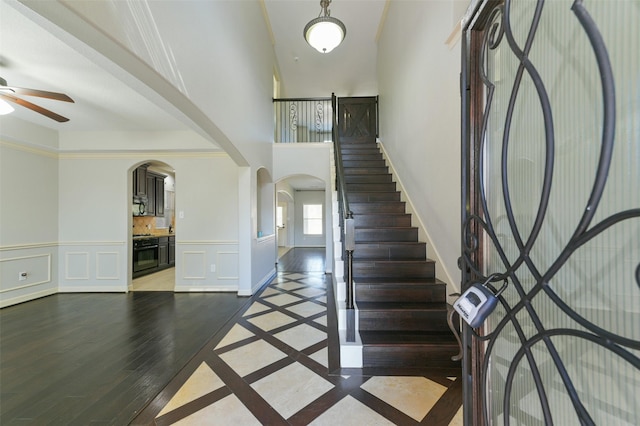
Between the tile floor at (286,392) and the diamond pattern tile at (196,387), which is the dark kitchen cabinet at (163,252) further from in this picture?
the diamond pattern tile at (196,387)

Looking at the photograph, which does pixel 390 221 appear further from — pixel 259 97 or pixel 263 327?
pixel 259 97

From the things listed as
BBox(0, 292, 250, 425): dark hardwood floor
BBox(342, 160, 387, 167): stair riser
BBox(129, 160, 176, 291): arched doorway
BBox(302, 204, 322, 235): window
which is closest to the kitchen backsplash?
BBox(129, 160, 176, 291): arched doorway

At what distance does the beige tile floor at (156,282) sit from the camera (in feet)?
15.4

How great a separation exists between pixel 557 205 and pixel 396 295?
2028mm

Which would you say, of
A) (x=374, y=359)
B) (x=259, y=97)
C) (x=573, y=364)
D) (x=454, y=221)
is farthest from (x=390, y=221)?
(x=259, y=97)

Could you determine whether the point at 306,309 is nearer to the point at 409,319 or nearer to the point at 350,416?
the point at 409,319

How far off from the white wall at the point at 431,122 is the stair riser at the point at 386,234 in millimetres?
222

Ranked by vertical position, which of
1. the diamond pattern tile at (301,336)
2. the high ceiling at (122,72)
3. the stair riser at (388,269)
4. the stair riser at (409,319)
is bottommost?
the diamond pattern tile at (301,336)

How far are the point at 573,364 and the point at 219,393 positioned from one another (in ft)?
6.64

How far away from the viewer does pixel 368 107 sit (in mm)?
6410

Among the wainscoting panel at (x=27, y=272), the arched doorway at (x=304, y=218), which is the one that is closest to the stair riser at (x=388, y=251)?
the wainscoting panel at (x=27, y=272)

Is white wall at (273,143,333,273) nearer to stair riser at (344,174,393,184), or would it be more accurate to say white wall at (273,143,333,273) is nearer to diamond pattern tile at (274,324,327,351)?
stair riser at (344,174,393,184)

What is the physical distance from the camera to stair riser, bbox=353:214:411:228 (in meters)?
3.30

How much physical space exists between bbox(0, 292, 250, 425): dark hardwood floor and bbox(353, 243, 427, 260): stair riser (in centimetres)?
190
